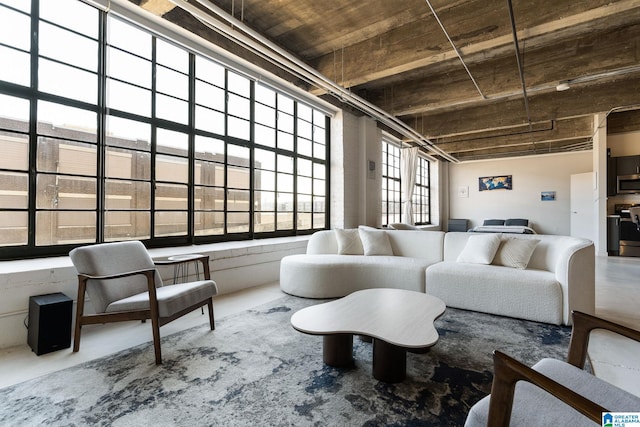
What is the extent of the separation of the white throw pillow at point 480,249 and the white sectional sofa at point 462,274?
0.02 meters

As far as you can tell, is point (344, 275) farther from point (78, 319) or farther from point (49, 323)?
point (49, 323)

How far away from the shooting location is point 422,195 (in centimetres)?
1016

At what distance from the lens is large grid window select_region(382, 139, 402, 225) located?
7.70 metres

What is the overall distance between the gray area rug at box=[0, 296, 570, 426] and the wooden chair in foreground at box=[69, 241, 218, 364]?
10.5 inches

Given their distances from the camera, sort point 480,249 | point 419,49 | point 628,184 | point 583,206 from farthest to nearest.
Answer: point 583,206 → point 628,184 → point 419,49 → point 480,249

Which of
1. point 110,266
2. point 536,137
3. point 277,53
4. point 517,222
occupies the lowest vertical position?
point 110,266

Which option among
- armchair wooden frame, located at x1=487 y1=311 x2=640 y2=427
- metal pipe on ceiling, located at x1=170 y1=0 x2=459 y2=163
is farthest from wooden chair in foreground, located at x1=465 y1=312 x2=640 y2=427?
metal pipe on ceiling, located at x1=170 y1=0 x2=459 y2=163

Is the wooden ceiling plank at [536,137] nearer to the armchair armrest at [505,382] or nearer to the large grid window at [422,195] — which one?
the large grid window at [422,195]

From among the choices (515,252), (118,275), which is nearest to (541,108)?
(515,252)

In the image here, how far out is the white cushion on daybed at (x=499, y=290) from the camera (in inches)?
109

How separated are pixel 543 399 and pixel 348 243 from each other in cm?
328

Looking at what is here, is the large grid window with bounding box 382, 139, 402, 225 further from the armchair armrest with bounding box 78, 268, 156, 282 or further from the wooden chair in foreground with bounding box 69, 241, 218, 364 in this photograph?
the armchair armrest with bounding box 78, 268, 156, 282

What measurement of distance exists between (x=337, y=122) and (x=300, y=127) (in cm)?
84

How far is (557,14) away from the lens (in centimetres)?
301
